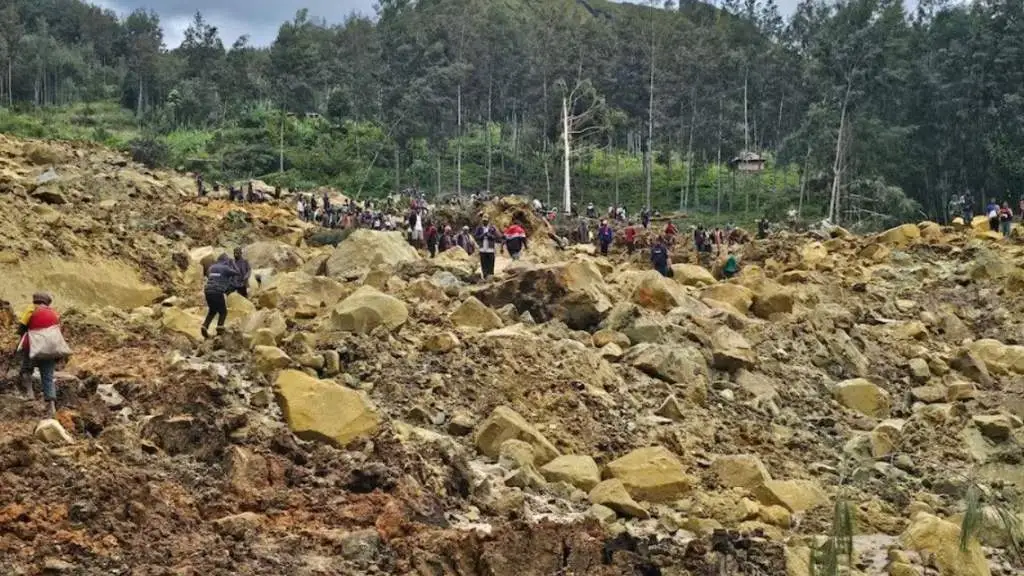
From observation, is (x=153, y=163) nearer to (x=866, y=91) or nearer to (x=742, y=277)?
(x=742, y=277)

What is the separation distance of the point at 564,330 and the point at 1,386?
6.66 m

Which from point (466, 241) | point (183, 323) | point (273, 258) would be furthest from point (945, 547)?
point (466, 241)

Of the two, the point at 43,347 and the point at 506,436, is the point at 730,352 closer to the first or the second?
the point at 506,436

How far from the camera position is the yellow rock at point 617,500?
28.5ft

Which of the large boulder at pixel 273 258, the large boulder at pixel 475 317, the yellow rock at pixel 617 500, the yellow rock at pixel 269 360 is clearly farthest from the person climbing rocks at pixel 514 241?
the yellow rock at pixel 617 500

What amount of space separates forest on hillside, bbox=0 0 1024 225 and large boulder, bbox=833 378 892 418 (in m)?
26.1

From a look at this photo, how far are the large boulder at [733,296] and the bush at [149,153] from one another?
2323 cm

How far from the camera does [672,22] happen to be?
209 ft

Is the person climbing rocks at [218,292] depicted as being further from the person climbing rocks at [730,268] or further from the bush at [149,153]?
the bush at [149,153]

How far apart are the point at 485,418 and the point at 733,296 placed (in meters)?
7.35

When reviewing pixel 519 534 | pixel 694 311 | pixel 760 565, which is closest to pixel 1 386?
pixel 519 534

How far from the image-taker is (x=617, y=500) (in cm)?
868

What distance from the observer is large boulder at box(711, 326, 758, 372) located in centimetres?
1336

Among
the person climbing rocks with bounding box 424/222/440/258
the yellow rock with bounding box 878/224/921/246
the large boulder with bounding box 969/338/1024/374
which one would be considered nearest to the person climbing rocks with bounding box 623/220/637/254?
the person climbing rocks with bounding box 424/222/440/258
